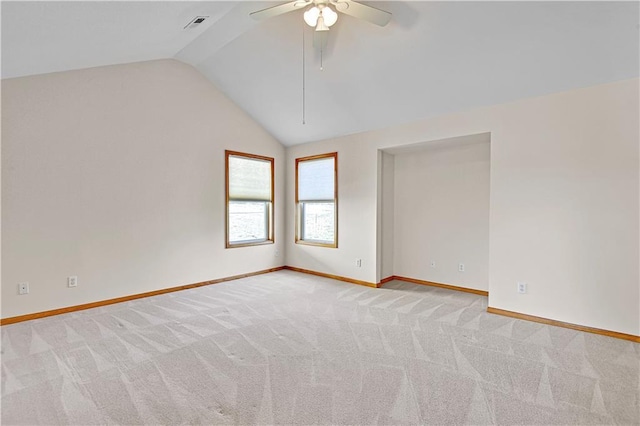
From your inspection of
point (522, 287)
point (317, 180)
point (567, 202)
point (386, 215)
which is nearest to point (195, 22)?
point (317, 180)

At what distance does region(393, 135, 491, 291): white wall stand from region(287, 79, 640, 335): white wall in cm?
58

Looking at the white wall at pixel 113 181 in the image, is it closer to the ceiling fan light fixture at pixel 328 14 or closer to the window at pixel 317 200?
the window at pixel 317 200

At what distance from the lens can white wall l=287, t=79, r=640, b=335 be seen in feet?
9.95

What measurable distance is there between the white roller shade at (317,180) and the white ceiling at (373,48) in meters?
1.12

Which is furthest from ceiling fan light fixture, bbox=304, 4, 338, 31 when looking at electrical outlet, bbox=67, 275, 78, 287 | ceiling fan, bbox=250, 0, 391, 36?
electrical outlet, bbox=67, 275, 78, 287

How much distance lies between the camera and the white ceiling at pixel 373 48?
8.69 ft

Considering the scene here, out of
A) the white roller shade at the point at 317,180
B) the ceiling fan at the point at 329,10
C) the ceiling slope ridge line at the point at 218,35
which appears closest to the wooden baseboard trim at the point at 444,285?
the white roller shade at the point at 317,180

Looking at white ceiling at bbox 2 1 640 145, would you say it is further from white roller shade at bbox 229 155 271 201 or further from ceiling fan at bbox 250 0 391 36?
white roller shade at bbox 229 155 271 201

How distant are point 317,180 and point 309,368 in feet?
12.6

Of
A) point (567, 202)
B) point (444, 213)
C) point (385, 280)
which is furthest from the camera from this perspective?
point (385, 280)

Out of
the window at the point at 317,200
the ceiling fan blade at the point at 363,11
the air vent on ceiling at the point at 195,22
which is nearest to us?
the ceiling fan blade at the point at 363,11

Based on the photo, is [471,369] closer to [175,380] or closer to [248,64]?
[175,380]

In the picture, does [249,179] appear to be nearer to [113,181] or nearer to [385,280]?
[113,181]

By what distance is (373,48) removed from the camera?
3.55 metres
